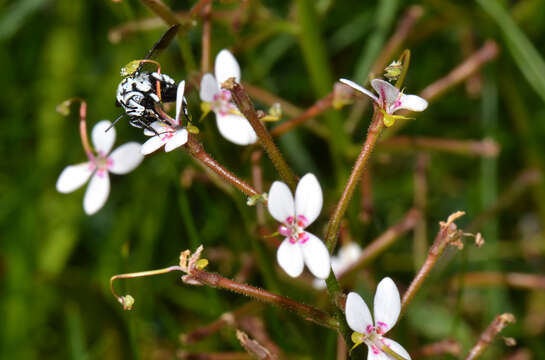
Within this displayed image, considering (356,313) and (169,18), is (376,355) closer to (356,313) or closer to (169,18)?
(356,313)

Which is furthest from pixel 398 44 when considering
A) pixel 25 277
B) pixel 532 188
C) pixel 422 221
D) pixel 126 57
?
pixel 25 277

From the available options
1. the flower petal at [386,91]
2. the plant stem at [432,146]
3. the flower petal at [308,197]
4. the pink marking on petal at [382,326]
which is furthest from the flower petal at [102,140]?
the plant stem at [432,146]

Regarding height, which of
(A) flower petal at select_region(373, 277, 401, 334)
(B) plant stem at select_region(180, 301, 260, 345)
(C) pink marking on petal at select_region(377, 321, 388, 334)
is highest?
(B) plant stem at select_region(180, 301, 260, 345)

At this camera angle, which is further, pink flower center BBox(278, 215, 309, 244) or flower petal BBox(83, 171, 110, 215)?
flower petal BBox(83, 171, 110, 215)

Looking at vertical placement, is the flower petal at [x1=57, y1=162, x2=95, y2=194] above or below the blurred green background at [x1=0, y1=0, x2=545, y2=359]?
below

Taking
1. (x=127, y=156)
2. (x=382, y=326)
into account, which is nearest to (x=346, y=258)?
(x=127, y=156)

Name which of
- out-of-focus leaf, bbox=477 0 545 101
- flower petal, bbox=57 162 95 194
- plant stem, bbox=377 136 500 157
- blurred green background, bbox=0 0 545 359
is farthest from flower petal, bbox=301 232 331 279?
out-of-focus leaf, bbox=477 0 545 101

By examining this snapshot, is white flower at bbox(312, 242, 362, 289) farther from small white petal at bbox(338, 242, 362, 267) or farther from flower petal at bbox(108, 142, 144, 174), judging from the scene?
flower petal at bbox(108, 142, 144, 174)
